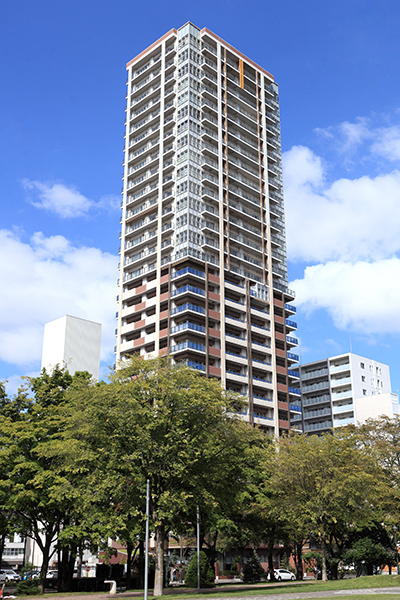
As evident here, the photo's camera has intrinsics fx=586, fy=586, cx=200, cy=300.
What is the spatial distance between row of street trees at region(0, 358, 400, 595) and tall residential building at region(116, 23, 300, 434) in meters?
41.0

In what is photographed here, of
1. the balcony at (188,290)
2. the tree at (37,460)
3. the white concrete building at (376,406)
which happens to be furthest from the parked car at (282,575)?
the white concrete building at (376,406)

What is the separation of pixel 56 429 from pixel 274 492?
2287 centimetres

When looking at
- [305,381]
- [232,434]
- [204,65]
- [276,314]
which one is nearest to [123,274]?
[276,314]

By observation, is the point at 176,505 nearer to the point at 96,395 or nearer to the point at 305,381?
the point at 96,395

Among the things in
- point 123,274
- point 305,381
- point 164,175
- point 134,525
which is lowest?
point 134,525

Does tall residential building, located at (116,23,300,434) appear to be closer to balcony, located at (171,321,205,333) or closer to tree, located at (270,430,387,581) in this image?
balcony, located at (171,321,205,333)

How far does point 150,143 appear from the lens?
11781 centimetres

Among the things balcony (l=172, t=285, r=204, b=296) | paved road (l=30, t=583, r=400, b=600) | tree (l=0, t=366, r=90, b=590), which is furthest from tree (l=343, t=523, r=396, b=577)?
balcony (l=172, t=285, r=204, b=296)

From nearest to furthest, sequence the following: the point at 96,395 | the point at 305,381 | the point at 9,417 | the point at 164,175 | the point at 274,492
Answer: the point at 96,395 → the point at 9,417 → the point at 274,492 → the point at 164,175 → the point at 305,381

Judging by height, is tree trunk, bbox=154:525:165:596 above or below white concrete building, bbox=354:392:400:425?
below

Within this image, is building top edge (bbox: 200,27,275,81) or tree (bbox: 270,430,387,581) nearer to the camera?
tree (bbox: 270,430,387,581)

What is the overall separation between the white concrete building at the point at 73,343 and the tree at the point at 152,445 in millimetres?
75988

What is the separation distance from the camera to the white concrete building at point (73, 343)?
4692 inches

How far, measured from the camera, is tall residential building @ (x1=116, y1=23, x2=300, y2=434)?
3962 inches
